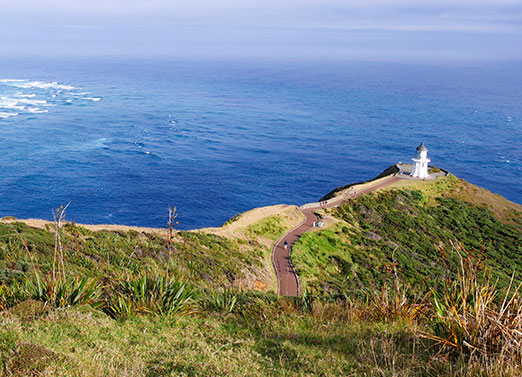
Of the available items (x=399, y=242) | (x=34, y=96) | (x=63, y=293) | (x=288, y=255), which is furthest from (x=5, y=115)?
(x=63, y=293)

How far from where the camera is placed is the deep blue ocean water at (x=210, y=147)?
64250 millimetres

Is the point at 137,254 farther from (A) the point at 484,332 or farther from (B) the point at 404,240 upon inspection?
(B) the point at 404,240

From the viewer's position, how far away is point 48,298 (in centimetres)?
926

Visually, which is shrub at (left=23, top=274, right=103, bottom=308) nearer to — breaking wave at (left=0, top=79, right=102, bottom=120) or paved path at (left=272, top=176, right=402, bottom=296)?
paved path at (left=272, top=176, right=402, bottom=296)

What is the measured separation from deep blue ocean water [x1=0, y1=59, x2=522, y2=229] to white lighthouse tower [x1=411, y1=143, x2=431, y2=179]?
52.9 feet

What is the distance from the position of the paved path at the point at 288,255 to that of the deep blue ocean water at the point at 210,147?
18261mm

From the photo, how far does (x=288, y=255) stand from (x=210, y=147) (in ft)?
200

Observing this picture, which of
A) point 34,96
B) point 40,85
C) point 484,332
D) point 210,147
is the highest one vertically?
point 40,85

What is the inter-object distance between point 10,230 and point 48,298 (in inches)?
534

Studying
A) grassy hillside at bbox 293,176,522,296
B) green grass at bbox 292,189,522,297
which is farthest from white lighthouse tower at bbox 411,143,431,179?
green grass at bbox 292,189,522,297

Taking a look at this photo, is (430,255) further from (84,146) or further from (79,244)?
(84,146)

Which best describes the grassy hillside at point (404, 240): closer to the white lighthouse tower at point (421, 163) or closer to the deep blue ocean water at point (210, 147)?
the white lighthouse tower at point (421, 163)

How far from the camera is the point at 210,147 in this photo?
91.4 meters

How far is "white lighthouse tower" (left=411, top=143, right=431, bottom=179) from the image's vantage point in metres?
56.7
